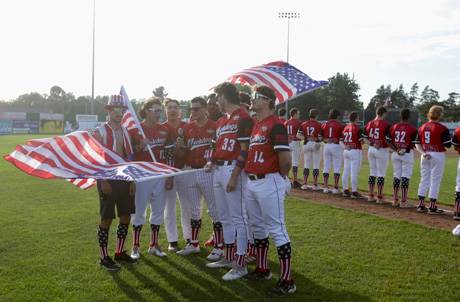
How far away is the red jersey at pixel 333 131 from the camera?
1180cm

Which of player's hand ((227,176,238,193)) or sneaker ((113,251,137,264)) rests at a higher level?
player's hand ((227,176,238,193))

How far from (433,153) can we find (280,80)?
392 centimetres

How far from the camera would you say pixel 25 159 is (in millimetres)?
5164

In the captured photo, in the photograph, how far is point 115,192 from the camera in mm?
5668

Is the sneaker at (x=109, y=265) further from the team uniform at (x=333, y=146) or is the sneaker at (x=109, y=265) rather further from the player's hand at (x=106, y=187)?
the team uniform at (x=333, y=146)

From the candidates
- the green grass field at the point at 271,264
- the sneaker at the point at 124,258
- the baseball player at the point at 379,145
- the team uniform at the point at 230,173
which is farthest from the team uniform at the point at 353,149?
the sneaker at the point at 124,258

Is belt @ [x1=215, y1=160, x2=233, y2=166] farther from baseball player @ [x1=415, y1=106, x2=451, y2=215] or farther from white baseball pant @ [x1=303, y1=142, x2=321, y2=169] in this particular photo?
white baseball pant @ [x1=303, y1=142, x2=321, y2=169]

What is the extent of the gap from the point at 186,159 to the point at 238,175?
1584 millimetres

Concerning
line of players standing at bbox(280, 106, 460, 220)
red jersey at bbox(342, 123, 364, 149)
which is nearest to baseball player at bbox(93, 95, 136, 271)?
line of players standing at bbox(280, 106, 460, 220)

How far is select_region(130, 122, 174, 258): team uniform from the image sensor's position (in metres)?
6.21

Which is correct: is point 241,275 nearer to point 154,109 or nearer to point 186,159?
point 186,159

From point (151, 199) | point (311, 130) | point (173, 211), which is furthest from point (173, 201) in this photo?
point (311, 130)

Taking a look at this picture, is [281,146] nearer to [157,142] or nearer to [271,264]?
[271,264]

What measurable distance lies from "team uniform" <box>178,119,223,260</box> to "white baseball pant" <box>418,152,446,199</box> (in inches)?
210
